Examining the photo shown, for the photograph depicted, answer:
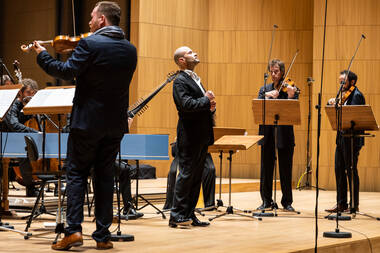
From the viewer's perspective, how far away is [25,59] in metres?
10.6

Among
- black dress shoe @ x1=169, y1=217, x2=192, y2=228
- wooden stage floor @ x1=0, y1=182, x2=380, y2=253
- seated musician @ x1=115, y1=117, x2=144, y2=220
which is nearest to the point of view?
wooden stage floor @ x1=0, y1=182, x2=380, y2=253

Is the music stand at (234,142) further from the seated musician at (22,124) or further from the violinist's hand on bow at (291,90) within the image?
the seated musician at (22,124)

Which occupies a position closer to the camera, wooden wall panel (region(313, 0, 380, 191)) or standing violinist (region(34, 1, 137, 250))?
standing violinist (region(34, 1, 137, 250))

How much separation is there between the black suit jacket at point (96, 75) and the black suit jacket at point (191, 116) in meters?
1.12

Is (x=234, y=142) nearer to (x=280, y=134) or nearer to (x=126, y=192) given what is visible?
(x=280, y=134)

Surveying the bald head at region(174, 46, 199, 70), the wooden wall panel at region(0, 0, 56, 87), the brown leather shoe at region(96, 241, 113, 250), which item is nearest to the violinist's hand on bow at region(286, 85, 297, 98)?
the bald head at region(174, 46, 199, 70)

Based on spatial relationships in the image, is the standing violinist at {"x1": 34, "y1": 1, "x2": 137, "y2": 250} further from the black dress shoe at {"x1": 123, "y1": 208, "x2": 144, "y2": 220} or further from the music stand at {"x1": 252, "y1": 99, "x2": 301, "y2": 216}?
the music stand at {"x1": 252, "y1": 99, "x2": 301, "y2": 216}

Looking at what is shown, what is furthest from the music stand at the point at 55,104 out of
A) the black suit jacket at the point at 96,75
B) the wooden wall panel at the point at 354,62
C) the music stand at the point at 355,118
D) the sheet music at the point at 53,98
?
the wooden wall panel at the point at 354,62

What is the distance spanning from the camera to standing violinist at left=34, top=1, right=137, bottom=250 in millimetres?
3852

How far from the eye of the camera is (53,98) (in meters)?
4.39

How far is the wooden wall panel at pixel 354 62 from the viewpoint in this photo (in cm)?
937

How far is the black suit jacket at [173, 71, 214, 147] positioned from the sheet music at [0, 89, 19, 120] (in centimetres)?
131

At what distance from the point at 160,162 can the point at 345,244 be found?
5.66 m

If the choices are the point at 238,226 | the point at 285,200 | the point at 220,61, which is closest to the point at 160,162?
the point at 220,61
